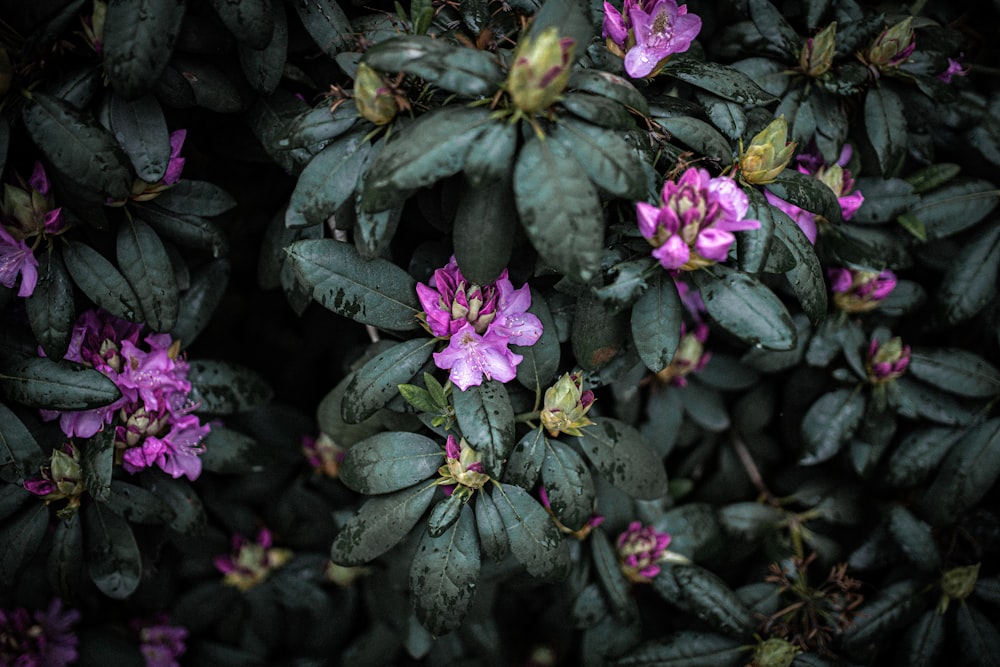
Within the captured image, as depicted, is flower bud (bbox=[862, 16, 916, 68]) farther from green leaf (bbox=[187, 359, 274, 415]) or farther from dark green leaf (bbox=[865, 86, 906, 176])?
green leaf (bbox=[187, 359, 274, 415])

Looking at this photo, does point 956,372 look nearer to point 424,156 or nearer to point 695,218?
point 695,218

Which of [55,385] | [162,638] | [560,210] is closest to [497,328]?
[560,210]

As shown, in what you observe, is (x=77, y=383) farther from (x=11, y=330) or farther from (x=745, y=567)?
(x=745, y=567)

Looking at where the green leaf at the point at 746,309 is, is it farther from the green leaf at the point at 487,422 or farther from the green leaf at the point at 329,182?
the green leaf at the point at 329,182

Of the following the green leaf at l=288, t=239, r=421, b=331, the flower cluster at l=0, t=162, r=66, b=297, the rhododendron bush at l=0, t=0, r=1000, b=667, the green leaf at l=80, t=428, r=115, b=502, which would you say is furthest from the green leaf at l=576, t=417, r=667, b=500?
the flower cluster at l=0, t=162, r=66, b=297

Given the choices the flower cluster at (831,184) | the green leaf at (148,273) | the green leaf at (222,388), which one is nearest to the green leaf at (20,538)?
the green leaf at (222,388)
